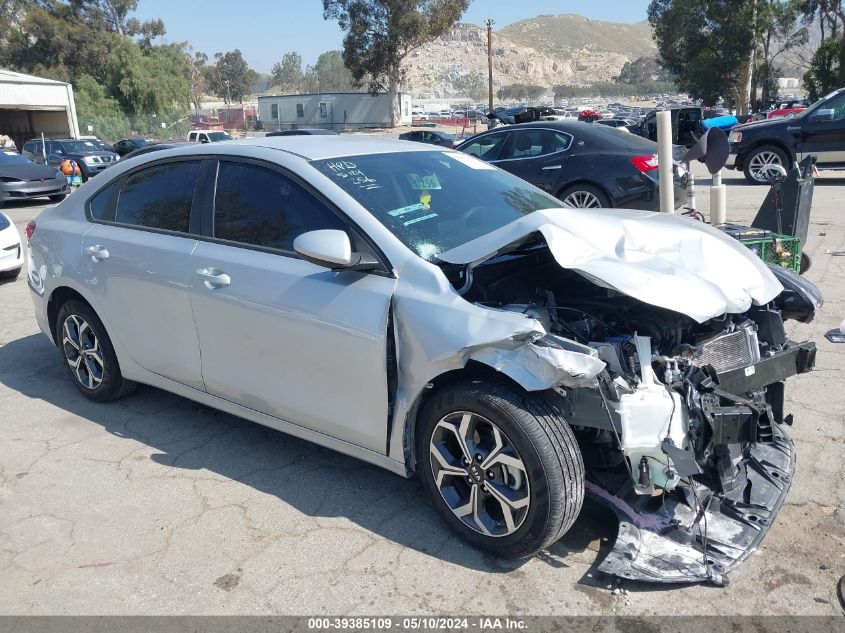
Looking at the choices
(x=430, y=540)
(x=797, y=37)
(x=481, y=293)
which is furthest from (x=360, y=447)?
(x=797, y=37)

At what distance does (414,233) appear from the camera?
3.48m

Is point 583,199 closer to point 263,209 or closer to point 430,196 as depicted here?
point 430,196

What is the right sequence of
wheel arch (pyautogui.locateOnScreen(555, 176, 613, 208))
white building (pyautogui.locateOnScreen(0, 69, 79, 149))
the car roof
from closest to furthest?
1. the car roof
2. wheel arch (pyautogui.locateOnScreen(555, 176, 613, 208))
3. white building (pyautogui.locateOnScreen(0, 69, 79, 149))

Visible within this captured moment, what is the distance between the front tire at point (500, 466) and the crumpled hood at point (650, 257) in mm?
582

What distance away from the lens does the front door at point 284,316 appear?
10.8ft

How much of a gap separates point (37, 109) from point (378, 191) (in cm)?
4023

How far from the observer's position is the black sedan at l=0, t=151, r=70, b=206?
17.3 metres

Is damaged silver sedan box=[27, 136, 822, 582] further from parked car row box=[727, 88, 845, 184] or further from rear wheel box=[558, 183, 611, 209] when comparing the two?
parked car row box=[727, 88, 845, 184]

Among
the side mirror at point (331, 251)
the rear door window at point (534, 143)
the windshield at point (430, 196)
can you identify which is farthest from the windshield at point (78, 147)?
the side mirror at point (331, 251)

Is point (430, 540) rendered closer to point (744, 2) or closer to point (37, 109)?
point (37, 109)

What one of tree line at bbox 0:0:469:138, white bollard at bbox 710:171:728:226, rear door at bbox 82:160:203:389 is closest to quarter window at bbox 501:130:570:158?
white bollard at bbox 710:171:728:226

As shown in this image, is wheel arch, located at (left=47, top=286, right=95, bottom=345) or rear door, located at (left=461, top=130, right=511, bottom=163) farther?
rear door, located at (left=461, top=130, right=511, bottom=163)

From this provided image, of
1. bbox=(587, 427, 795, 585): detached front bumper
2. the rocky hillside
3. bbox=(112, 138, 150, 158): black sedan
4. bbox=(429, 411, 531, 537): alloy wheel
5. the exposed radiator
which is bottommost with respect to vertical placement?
bbox=(587, 427, 795, 585): detached front bumper

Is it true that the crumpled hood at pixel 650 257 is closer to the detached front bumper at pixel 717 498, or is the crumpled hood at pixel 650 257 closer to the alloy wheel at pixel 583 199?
the detached front bumper at pixel 717 498
